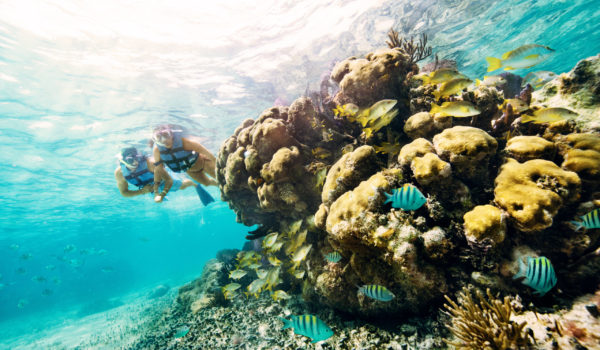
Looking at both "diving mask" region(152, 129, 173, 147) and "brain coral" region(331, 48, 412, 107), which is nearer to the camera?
"brain coral" region(331, 48, 412, 107)

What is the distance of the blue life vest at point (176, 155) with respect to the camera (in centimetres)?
753

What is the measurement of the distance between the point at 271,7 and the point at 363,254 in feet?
40.6

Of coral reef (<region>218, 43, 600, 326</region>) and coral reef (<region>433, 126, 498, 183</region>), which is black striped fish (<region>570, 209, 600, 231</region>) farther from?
coral reef (<region>433, 126, 498, 183</region>)

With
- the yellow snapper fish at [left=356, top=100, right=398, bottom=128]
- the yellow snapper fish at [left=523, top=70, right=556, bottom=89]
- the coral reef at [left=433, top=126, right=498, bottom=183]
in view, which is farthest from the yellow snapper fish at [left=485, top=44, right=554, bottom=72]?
the yellow snapper fish at [left=523, top=70, right=556, bottom=89]

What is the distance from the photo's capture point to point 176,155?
7.62m

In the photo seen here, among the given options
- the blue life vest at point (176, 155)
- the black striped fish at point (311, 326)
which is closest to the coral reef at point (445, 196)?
the black striped fish at point (311, 326)

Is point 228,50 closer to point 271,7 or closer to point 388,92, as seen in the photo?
point 271,7

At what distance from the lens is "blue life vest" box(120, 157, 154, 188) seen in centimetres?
848

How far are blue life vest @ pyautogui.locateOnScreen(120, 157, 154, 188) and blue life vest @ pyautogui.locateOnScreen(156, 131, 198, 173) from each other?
5.18 ft

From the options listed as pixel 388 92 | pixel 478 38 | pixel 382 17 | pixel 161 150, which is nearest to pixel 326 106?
pixel 388 92

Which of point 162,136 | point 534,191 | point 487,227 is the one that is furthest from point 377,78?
point 162,136

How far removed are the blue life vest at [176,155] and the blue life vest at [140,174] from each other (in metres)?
1.58

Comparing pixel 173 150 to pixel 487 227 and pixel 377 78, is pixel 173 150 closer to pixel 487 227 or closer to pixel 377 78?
pixel 377 78

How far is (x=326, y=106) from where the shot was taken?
572 cm
